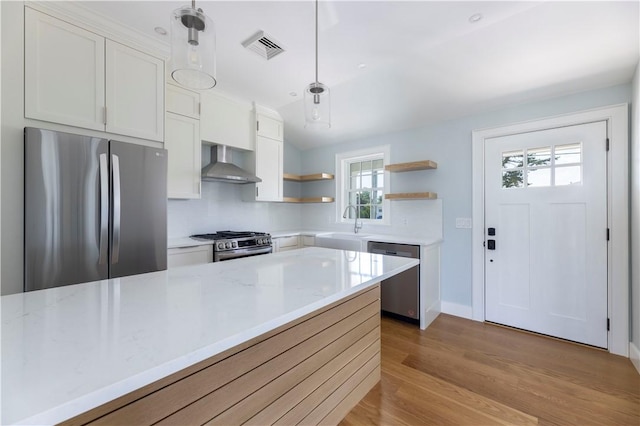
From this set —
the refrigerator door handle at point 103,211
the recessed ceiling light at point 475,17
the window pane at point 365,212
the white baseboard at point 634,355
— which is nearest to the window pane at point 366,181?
the window pane at point 365,212

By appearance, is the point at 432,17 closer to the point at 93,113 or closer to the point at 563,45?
the point at 563,45

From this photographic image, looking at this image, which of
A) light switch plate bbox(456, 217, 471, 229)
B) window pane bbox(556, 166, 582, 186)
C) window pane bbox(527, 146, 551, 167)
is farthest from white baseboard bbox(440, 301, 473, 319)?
window pane bbox(527, 146, 551, 167)

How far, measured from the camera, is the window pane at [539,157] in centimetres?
275

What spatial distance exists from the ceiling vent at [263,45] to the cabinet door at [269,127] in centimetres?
122

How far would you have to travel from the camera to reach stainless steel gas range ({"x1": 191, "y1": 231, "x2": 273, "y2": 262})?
2.90 m

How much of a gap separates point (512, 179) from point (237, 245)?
3.18 meters

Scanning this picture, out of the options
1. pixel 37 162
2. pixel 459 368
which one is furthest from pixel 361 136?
pixel 37 162

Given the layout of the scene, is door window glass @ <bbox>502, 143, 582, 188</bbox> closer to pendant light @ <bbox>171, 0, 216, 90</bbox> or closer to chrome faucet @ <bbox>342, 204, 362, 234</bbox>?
chrome faucet @ <bbox>342, 204, 362, 234</bbox>

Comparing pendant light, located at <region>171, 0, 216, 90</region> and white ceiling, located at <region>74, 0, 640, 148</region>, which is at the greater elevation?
white ceiling, located at <region>74, 0, 640, 148</region>

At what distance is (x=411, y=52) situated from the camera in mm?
2539

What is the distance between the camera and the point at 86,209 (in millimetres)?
1872

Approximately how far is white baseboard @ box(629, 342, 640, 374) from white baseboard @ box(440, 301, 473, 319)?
1.24 m

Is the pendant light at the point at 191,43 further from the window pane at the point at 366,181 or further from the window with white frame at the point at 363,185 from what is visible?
the window pane at the point at 366,181

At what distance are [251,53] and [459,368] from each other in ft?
11.2
